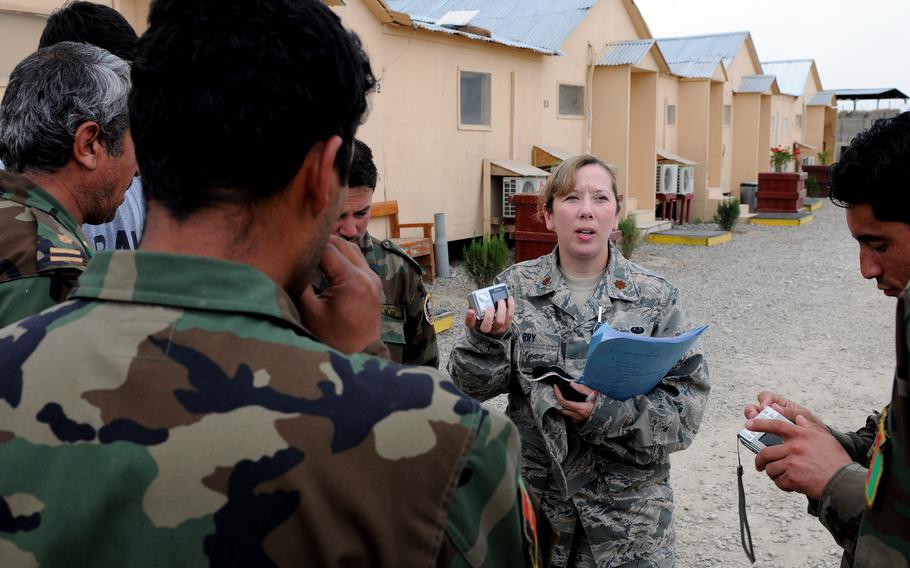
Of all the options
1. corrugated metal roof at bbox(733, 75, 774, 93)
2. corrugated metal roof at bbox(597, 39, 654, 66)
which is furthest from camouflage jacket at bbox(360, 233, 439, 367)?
corrugated metal roof at bbox(733, 75, 774, 93)

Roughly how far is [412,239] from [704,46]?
17.4 metres

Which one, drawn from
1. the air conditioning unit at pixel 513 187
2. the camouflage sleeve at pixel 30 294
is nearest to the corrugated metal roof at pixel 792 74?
the air conditioning unit at pixel 513 187

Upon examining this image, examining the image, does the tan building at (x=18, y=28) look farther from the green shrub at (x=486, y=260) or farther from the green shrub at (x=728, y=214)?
the green shrub at (x=728, y=214)

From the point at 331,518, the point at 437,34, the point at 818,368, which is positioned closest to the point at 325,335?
the point at 331,518

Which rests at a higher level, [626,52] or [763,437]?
[626,52]

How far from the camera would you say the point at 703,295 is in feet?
34.9

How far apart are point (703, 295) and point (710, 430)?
17.6ft

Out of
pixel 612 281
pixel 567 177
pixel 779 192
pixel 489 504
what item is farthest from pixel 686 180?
pixel 489 504

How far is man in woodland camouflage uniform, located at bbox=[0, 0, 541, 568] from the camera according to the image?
896mm

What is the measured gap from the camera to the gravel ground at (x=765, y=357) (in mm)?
4168

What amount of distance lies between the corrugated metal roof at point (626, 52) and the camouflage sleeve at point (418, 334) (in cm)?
1388

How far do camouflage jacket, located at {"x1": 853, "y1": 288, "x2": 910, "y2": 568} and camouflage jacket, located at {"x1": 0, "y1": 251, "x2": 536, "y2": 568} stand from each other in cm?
79

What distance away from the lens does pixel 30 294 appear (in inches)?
68.6

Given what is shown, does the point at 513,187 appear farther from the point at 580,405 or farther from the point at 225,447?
the point at 225,447
